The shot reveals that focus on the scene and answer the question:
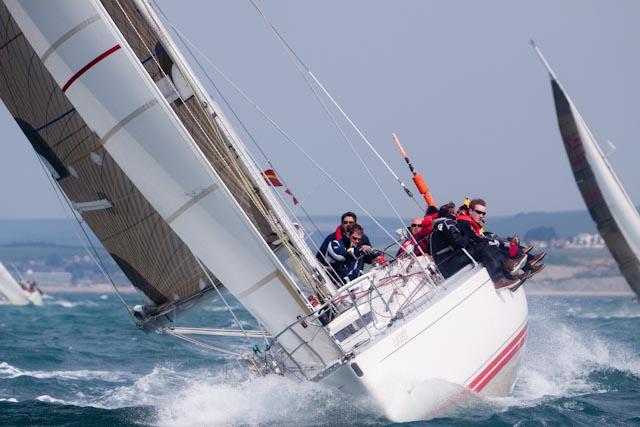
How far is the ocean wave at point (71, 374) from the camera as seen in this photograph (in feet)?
42.4

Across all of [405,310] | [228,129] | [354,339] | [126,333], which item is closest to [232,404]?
[354,339]

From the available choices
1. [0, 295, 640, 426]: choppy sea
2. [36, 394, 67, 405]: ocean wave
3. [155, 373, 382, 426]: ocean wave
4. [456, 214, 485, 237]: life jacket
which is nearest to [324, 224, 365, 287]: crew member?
[456, 214, 485, 237]: life jacket

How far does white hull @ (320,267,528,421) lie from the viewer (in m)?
7.97

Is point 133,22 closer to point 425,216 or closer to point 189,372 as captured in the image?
point 425,216

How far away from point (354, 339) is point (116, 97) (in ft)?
8.90

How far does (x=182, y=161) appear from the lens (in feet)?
26.8

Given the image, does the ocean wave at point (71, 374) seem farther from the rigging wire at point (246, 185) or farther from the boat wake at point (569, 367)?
the boat wake at point (569, 367)

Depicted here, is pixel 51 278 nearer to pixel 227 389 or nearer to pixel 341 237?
pixel 341 237

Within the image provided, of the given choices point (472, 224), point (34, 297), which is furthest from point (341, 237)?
point (34, 297)

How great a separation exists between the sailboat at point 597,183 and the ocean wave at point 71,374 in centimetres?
1187

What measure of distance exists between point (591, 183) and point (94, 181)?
1395cm

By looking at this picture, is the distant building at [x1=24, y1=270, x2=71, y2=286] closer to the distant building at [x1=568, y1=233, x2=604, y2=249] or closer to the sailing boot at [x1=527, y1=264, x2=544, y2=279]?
the distant building at [x1=568, y1=233, x2=604, y2=249]

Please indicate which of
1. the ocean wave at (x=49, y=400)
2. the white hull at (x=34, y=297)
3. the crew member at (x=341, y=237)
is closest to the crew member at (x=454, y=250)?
the crew member at (x=341, y=237)

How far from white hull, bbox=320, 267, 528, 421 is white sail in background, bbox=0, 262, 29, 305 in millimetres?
36491
